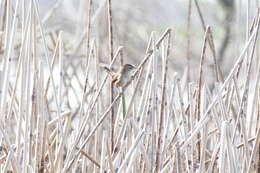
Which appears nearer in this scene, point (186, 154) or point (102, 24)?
point (186, 154)

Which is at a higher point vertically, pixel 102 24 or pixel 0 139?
pixel 102 24

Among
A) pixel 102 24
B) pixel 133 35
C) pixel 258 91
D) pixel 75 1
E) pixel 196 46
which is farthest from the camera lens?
pixel 196 46

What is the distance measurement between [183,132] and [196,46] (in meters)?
4.29

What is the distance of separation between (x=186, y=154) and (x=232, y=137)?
120 mm

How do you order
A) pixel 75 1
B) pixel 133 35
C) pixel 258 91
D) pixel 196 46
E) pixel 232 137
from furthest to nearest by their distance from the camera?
pixel 196 46 < pixel 75 1 < pixel 133 35 < pixel 258 91 < pixel 232 137

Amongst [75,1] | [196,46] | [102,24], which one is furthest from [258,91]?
[196,46]

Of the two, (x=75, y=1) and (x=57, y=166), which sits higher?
(x=75, y=1)

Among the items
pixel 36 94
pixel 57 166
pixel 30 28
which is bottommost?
pixel 57 166

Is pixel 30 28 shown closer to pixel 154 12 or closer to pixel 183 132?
pixel 183 132

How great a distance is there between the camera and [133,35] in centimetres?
430

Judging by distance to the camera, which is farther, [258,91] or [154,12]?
[154,12]

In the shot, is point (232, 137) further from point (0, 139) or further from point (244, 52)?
point (0, 139)

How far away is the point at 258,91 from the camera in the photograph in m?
1.30

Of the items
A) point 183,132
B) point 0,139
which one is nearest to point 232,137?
point 183,132
